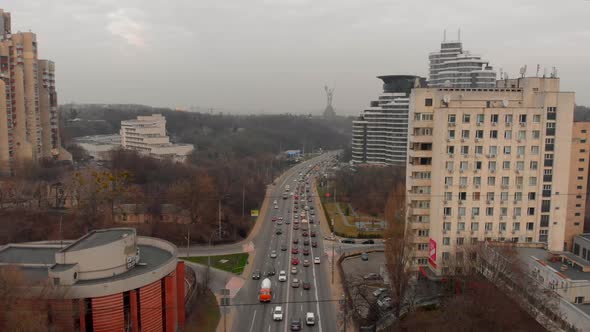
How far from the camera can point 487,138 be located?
55.8 feet

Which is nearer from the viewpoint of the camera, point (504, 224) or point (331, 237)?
point (504, 224)

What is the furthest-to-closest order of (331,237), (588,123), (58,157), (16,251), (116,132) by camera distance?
(116,132) → (58,157) → (331,237) → (588,123) → (16,251)

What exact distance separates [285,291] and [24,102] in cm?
2661

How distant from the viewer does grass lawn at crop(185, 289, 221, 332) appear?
14617 mm

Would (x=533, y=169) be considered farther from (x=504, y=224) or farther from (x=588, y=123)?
(x=588, y=123)

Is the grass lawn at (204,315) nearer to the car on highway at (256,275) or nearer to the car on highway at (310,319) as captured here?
the car on highway at (256,275)

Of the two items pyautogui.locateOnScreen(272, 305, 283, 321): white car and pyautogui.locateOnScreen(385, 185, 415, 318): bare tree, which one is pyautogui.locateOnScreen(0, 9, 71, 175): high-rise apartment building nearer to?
pyautogui.locateOnScreen(272, 305, 283, 321): white car

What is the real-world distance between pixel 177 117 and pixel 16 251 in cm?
7668

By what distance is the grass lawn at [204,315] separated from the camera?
48.0 ft

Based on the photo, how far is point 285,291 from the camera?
18.3 meters

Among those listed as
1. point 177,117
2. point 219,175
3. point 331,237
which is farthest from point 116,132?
point 331,237

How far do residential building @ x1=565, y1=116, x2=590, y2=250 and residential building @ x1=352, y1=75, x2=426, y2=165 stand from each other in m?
21.2

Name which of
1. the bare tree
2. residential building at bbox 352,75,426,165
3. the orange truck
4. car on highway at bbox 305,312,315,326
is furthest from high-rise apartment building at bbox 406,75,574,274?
residential building at bbox 352,75,426,165

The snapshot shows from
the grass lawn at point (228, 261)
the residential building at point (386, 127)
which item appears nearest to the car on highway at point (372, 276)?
the grass lawn at point (228, 261)
